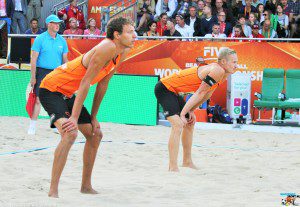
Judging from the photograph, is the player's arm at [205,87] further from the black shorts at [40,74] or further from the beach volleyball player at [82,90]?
the black shorts at [40,74]

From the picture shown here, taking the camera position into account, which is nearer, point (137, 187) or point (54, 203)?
point (54, 203)

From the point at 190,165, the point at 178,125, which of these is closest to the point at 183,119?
the point at 178,125

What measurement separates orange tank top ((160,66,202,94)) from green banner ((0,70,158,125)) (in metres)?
4.97

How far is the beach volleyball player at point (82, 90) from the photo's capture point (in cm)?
631

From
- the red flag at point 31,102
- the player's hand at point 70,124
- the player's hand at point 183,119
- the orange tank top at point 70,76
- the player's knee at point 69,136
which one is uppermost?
the orange tank top at point 70,76

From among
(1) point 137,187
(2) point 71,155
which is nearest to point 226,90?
(2) point 71,155

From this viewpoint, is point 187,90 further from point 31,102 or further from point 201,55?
point 201,55

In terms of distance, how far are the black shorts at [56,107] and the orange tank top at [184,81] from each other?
2.25m

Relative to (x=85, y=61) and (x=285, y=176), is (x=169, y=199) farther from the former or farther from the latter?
(x=285, y=176)

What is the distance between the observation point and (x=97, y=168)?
8.68 metres

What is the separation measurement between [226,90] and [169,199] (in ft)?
26.1

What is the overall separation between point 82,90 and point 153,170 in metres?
2.62

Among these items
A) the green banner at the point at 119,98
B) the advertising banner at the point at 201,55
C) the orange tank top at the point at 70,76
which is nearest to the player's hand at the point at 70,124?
the orange tank top at the point at 70,76

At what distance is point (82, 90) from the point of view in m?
6.28
